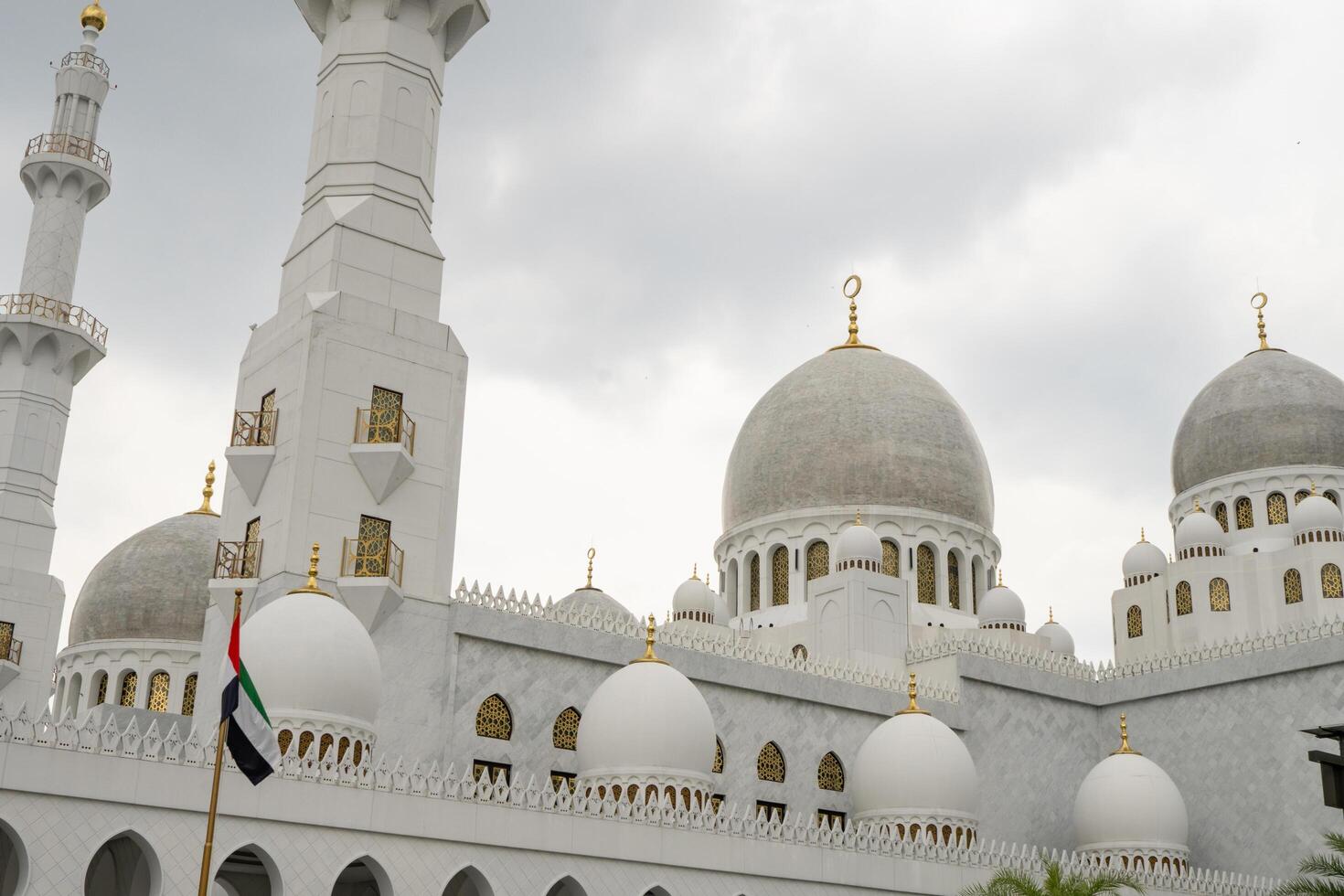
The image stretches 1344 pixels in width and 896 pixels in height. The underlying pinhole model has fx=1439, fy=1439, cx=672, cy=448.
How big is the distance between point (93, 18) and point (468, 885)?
78.5 ft

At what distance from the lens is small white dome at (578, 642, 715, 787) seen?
22406mm

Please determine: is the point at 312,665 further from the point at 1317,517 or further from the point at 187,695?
the point at 1317,517

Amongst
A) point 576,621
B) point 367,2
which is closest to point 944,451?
point 576,621

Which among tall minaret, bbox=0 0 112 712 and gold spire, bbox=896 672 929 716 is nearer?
gold spire, bbox=896 672 929 716

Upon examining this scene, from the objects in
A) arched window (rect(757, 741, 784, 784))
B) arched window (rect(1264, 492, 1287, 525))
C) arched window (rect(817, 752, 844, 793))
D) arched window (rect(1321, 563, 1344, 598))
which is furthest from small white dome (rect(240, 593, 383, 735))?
arched window (rect(1264, 492, 1287, 525))

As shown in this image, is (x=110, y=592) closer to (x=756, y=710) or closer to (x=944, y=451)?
(x=756, y=710)

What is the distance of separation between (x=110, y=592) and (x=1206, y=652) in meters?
27.0

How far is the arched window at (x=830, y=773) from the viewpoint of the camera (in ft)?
91.8

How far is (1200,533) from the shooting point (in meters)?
37.2

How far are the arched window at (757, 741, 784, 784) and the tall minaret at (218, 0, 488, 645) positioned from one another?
7307mm

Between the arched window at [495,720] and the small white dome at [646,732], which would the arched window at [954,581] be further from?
the arched window at [495,720]

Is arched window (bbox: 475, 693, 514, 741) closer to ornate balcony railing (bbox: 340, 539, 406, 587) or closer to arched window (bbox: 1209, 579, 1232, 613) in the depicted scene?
ornate balcony railing (bbox: 340, 539, 406, 587)

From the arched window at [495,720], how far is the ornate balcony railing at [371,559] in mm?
2598

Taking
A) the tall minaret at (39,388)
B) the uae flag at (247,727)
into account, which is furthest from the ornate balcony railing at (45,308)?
the uae flag at (247,727)
